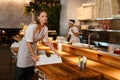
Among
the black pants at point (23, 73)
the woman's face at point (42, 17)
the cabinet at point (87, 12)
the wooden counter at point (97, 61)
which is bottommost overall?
the black pants at point (23, 73)

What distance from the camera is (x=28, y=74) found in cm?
386

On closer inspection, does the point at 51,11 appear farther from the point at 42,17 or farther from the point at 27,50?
the point at 42,17

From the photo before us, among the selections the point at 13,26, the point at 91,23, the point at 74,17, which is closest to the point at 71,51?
the point at 91,23

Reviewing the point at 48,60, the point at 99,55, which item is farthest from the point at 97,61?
the point at 48,60

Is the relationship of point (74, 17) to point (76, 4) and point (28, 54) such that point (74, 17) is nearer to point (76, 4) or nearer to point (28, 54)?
point (76, 4)

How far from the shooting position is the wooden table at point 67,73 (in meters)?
2.71

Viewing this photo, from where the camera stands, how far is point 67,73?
2.88m

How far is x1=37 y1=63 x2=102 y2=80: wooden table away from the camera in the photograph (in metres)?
2.71

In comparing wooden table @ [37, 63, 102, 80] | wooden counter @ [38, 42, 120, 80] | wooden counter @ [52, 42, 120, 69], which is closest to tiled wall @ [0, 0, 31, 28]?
wooden counter @ [38, 42, 120, 80]

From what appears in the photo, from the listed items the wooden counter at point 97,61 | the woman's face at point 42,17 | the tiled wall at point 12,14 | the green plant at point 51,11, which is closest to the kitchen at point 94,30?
the wooden counter at point 97,61

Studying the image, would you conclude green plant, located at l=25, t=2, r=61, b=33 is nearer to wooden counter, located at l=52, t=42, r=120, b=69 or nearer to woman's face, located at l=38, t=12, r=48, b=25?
wooden counter, located at l=52, t=42, r=120, b=69

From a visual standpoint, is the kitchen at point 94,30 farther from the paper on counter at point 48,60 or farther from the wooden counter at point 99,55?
the paper on counter at point 48,60

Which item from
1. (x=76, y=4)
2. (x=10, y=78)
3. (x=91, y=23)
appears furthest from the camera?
(x=76, y=4)

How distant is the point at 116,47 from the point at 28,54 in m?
1.62
